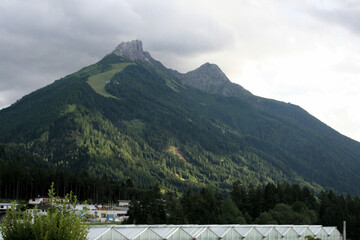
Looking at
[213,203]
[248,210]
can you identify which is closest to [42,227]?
[213,203]

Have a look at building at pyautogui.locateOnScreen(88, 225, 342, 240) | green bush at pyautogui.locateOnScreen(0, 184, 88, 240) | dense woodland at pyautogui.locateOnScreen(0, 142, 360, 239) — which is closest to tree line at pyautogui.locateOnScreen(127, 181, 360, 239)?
dense woodland at pyautogui.locateOnScreen(0, 142, 360, 239)

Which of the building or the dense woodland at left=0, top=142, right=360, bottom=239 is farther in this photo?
the dense woodland at left=0, top=142, right=360, bottom=239

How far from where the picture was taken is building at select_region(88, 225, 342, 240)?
54844 millimetres

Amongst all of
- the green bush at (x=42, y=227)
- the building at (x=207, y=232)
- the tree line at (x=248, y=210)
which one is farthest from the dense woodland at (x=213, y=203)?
the green bush at (x=42, y=227)

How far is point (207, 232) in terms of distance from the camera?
6397 cm

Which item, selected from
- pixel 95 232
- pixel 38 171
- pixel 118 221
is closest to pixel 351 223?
pixel 118 221

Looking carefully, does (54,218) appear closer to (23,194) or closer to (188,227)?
(188,227)

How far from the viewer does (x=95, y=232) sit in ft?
176

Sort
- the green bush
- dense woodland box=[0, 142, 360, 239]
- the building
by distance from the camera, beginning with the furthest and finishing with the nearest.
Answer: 1. dense woodland box=[0, 142, 360, 239]
2. the building
3. the green bush

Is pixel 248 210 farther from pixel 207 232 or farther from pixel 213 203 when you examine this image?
pixel 207 232

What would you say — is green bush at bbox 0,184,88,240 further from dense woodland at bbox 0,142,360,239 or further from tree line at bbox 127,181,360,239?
dense woodland at bbox 0,142,360,239

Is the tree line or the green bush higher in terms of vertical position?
the green bush

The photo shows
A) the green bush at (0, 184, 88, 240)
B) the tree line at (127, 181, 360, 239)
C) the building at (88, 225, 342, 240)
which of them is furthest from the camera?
the tree line at (127, 181, 360, 239)

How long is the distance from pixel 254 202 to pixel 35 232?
13768 centimetres
